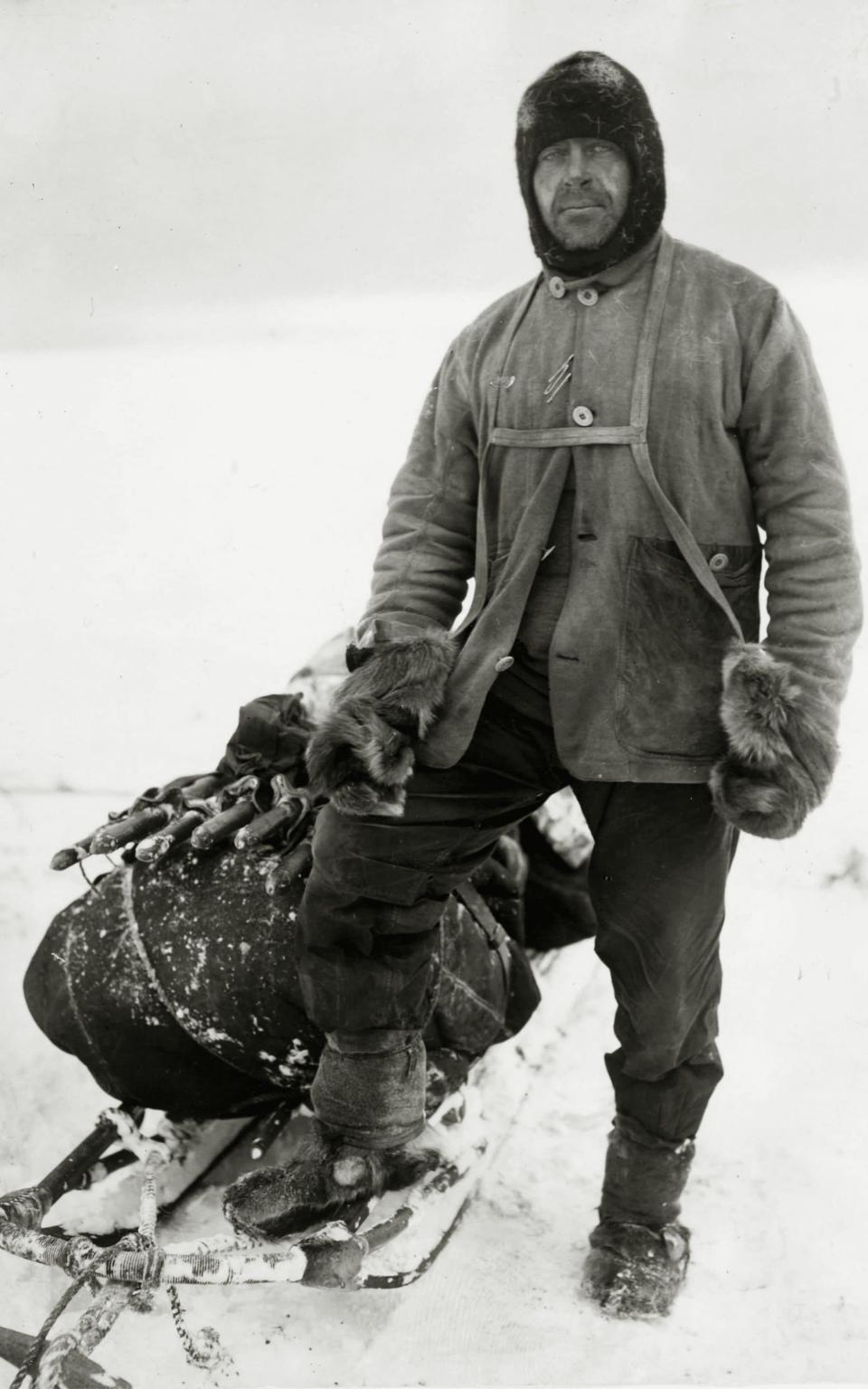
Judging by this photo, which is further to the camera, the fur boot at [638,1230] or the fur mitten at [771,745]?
the fur boot at [638,1230]

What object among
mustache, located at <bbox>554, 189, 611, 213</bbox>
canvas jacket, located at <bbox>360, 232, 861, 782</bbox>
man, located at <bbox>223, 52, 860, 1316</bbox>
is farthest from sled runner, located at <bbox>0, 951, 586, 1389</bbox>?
mustache, located at <bbox>554, 189, 611, 213</bbox>

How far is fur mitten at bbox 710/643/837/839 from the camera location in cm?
192

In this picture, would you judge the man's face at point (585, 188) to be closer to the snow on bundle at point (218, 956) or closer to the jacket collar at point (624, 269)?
the jacket collar at point (624, 269)

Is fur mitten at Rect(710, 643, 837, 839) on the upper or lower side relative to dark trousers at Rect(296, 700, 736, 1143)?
upper

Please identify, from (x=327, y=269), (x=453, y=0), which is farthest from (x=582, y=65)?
(x=327, y=269)

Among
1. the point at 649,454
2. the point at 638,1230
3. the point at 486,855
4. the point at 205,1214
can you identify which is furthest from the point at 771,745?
the point at 205,1214

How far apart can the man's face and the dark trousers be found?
80 cm

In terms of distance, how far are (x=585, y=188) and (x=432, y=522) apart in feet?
2.03

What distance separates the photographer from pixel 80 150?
7.79ft

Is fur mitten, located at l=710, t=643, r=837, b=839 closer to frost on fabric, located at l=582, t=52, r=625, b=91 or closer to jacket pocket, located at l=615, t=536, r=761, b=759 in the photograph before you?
jacket pocket, located at l=615, t=536, r=761, b=759

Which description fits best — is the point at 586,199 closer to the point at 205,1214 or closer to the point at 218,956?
the point at 218,956

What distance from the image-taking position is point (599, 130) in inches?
78.2

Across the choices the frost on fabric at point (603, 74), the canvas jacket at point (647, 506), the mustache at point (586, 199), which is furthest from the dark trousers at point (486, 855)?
the frost on fabric at point (603, 74)

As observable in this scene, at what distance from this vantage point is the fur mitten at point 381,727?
2104 millimetres
